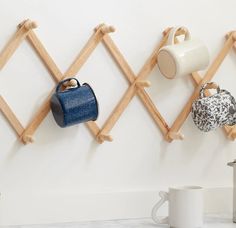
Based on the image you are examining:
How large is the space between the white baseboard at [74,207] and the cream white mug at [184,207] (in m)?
0.12

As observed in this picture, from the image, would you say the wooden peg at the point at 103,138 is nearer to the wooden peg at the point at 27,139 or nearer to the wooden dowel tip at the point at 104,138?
the wooden dowel tip at the point at 104,138

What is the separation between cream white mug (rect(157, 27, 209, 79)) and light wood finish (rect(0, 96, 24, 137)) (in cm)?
42


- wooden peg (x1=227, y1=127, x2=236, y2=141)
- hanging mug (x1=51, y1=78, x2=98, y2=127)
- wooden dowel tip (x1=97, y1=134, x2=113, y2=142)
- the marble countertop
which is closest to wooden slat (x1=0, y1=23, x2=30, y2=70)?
hanging mug (x1=51, y1=78, x2=98, y2=127)

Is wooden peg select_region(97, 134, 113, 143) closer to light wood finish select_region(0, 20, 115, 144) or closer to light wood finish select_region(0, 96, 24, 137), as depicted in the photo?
light wood finish select_region(0, 20, 115, 144)

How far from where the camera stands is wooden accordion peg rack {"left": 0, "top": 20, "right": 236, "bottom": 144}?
1451 millimetres

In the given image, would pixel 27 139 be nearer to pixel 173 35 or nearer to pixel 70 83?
pixel 70 83

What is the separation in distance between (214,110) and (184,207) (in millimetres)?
279

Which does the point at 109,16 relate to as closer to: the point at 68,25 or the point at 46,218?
the point at 68,25

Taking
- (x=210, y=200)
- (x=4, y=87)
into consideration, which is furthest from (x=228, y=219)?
(x=4, y=87)

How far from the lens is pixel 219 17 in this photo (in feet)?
5.43

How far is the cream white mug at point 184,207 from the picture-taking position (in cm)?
143

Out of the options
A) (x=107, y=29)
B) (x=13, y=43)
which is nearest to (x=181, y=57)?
(x=107, y=29)

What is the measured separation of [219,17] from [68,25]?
0.46 meters

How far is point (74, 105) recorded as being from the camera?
4.67 ft
